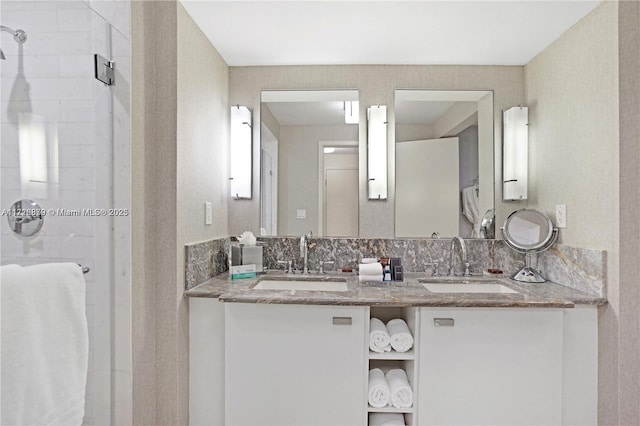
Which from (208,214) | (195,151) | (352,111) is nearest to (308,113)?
(352,111)

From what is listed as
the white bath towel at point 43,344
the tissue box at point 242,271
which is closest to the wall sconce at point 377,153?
the tissue box at point 242,271

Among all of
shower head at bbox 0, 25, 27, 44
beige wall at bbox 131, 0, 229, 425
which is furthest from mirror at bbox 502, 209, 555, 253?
shower head at bbox 0, 25, 27, 44

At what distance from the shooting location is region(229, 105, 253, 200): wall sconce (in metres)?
2.27

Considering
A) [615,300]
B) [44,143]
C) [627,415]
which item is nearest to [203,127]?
[44,143]

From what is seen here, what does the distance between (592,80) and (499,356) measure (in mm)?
1364

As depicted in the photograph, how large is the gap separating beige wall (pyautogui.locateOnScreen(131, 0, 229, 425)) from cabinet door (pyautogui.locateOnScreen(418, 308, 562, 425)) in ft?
3.78

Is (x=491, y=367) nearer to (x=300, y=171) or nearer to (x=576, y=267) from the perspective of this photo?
(x=576, y=267)

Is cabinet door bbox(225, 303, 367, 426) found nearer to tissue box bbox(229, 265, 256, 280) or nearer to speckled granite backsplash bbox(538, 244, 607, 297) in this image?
tissue box bbox(229, 265, 256, 280)

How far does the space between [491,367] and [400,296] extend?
498 millimetres

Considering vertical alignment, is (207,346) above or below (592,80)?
below

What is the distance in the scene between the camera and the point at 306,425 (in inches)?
63.7

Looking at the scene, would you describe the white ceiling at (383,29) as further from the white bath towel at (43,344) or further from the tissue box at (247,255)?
the white bath towel at (43,344)

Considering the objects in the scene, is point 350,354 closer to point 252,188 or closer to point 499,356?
point 499,356

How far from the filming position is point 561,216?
192 cm
